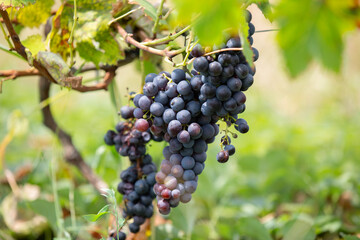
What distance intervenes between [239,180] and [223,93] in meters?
1.34

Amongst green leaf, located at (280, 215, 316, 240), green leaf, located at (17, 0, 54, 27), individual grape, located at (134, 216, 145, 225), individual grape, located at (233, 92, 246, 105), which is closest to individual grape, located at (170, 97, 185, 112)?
individual grape, located at (233, 92, 246, 105)

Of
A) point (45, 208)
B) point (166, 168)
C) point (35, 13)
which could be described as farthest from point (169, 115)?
point (45, 208)

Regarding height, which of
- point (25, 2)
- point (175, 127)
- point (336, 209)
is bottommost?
point (336, 209)

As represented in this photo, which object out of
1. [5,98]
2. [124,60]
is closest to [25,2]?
[124,60]

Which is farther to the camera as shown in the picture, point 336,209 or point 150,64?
point 336,209

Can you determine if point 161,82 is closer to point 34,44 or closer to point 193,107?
point 193,107

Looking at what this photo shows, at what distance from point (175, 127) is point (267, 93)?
13.3 ft

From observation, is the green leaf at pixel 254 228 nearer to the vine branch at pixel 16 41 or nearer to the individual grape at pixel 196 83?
the individual grape at pixel 196 83

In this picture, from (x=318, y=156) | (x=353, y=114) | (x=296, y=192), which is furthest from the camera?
(x=353, y=114)

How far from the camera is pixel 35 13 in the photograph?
39.2 inches

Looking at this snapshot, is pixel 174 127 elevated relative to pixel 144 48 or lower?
lower

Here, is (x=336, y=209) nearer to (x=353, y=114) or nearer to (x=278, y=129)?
(x=278, y=129)

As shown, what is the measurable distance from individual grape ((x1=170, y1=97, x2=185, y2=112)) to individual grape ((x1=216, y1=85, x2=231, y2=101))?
7 centimetres

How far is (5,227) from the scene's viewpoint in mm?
1434
